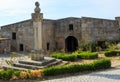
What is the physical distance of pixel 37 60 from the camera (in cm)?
2066

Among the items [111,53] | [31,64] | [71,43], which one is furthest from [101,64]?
[71,43]

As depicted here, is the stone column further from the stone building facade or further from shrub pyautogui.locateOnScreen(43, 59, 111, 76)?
the stone building facade

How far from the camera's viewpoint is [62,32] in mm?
37031

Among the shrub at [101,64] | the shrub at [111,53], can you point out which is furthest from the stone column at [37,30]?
the shrub at [111,53]

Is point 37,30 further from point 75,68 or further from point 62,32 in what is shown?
point 62,32

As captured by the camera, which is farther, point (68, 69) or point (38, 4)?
point (38, 4)

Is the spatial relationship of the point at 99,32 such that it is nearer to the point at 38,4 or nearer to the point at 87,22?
the point at 87,22

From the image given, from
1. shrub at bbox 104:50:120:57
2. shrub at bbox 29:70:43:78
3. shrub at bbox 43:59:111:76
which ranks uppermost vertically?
shrub at bbox 104:50:120:57

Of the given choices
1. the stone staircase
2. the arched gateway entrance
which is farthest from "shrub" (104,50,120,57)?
the arched gateway entrance

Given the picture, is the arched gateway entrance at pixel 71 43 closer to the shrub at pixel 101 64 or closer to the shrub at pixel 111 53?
the shrub at pixel 111 53

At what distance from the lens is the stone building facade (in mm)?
34156

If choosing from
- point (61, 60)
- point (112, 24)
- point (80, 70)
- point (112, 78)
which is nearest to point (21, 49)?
point (112, 24)

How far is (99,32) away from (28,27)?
377 inches

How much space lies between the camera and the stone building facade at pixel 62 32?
34.2m
